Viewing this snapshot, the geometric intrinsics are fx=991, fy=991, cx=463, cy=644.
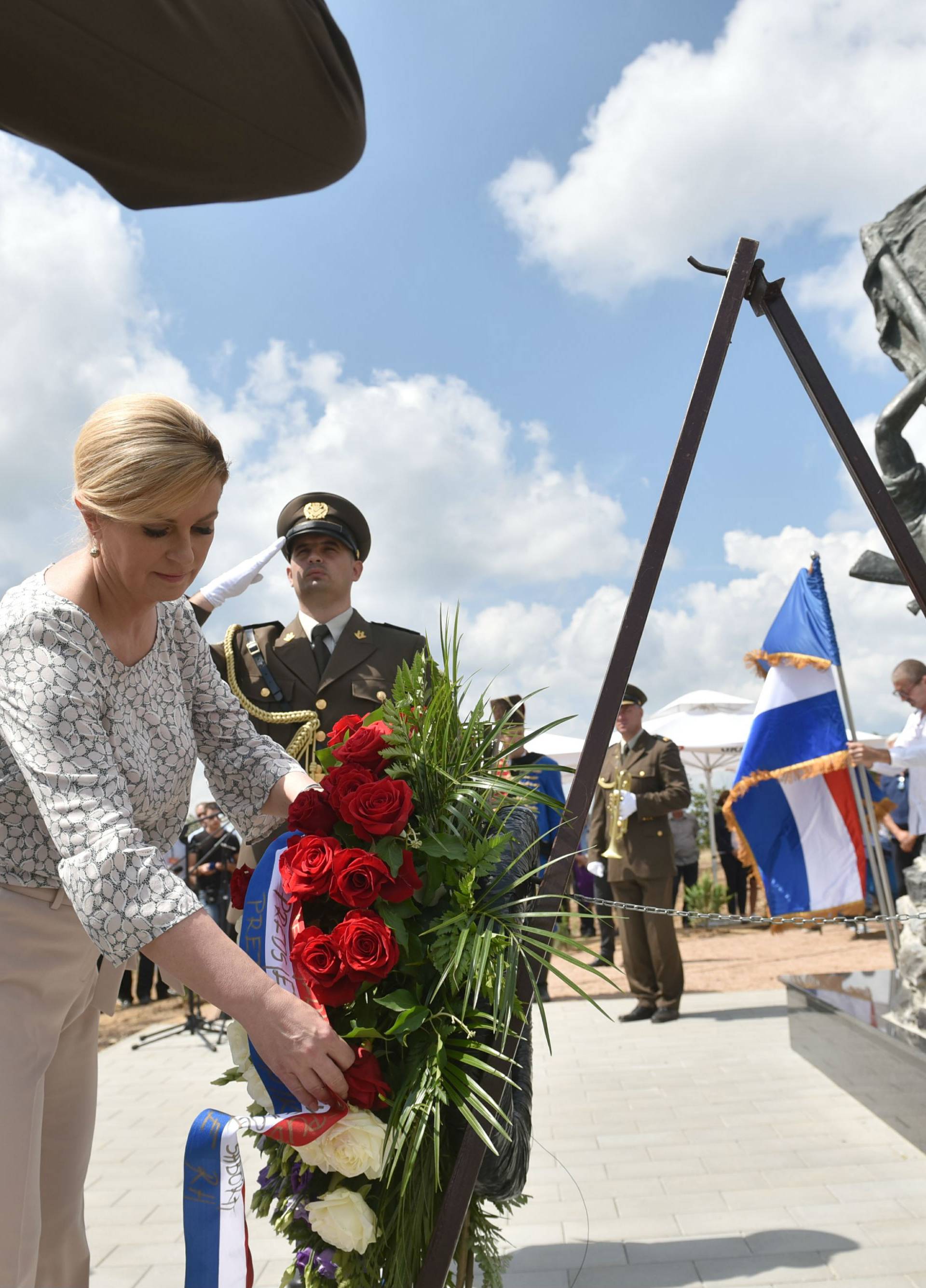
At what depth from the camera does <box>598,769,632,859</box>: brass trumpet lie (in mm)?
7656

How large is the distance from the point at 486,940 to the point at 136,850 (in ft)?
2.02

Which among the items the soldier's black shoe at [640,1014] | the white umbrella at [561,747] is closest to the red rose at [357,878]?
the soldier's black shoe at [640,1014]

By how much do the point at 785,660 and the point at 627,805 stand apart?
196 centimetres

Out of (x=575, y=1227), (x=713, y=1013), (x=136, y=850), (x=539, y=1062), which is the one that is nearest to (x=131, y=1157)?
(x=575, y=1227)

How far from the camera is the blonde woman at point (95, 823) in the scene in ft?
4.91

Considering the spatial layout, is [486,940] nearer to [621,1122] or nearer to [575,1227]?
[575,1227]

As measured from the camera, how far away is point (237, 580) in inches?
162

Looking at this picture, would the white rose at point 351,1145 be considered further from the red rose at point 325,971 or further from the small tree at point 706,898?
the small tree at point 706,898

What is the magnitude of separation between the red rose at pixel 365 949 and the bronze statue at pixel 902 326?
15.6 feet

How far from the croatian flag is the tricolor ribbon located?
4917 mm

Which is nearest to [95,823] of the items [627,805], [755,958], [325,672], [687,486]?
[687,486]

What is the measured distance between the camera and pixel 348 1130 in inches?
63.5

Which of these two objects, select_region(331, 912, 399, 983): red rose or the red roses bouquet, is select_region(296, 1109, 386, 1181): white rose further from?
select_region(331, 912, 399, 983): red rose

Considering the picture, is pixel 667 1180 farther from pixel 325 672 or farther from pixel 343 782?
pixel 343 782
